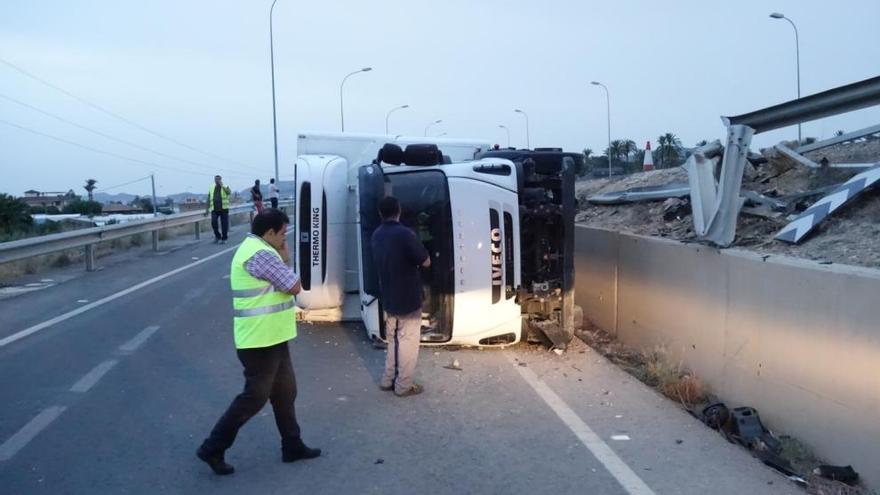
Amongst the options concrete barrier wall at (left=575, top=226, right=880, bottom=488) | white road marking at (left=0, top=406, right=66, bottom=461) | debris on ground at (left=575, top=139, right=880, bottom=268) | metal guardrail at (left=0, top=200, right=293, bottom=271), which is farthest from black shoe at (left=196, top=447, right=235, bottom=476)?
metal guardrail at (left=0, top=200, right=293, bottom=271)

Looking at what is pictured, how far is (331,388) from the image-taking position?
297 inches

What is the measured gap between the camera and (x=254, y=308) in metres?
5.32

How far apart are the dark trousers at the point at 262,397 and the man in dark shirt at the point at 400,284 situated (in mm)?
1722

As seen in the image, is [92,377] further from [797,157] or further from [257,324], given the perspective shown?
[797,157]

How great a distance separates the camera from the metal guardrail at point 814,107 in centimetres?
735

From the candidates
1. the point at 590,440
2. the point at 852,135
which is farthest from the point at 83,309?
the point at 852,135

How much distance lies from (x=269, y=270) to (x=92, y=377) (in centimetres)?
338

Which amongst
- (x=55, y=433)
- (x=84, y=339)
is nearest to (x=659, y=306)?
(x=55, y=433)

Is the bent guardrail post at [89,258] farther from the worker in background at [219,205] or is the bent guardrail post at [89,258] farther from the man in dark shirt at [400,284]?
the man in dark shirt at [400,284]

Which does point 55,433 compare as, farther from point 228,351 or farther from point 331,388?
point 228,351

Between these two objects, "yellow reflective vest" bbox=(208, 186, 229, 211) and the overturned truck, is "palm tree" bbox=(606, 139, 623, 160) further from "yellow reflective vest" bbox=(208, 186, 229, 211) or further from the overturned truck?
the overturned truck

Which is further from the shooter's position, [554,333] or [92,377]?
[554,333]

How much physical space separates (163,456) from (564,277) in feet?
15.1

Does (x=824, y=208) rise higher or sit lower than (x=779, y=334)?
higher
